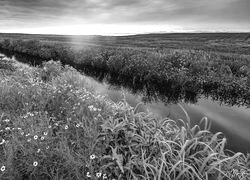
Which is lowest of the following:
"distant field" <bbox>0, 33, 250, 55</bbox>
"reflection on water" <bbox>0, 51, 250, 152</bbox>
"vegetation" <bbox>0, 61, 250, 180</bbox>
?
"reflection on water" <bbox>0, 51, 250, 152</bbox>

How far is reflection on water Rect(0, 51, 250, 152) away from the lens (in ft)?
31.0

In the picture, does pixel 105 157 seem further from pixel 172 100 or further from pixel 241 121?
pixel 172 100

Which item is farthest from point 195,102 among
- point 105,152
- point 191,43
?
point 191,43

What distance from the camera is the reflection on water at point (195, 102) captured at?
31.0 ft

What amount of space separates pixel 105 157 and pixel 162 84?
1251 centimetres

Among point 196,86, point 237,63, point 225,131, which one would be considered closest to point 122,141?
point 225,131

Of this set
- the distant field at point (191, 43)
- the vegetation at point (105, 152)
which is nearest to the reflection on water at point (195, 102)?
the vegetation at point (105, 152)

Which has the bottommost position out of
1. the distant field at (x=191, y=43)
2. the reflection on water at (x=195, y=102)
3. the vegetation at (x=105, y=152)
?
the reflection on water at (x=195, y=102)

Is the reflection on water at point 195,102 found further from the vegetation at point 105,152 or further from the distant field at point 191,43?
the distant field at point 191,43

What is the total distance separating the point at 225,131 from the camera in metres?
9.20

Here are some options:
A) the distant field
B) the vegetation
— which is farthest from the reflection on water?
the distant field

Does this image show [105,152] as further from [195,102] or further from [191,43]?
[191,43]

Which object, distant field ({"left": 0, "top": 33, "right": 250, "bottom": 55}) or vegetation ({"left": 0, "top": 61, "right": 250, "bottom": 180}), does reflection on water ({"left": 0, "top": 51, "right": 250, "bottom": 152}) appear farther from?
distant field ({"left": 0, "top": 33, "right": 250, "bottom": 55})

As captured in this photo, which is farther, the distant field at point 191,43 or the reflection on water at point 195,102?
the distant field at point 191,43
